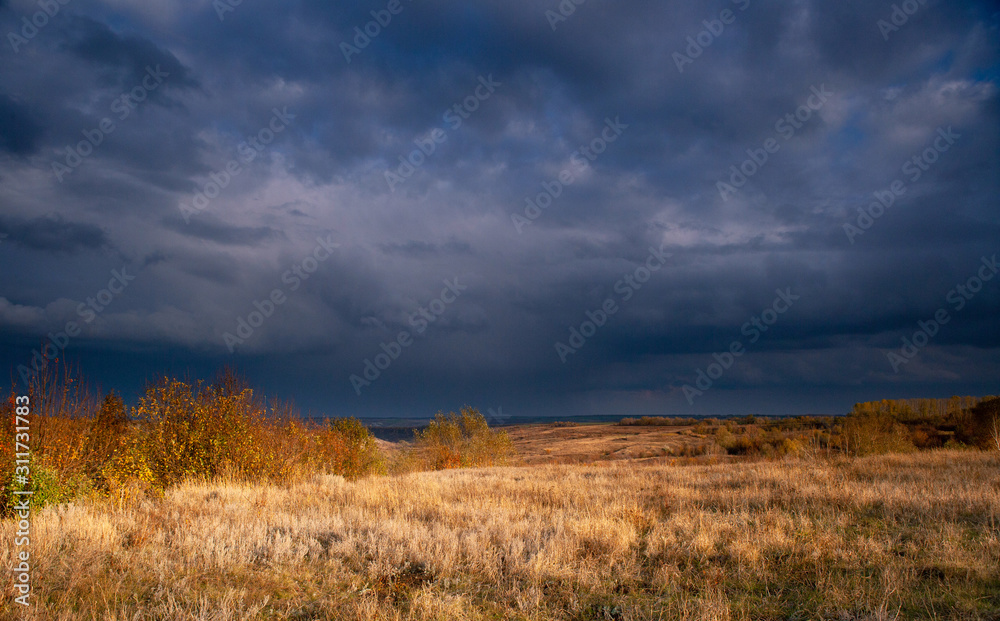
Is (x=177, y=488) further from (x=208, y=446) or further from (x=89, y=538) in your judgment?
(x=89, y=538)

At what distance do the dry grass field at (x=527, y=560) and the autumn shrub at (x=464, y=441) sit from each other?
5096 centimetres

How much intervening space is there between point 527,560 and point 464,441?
196ft

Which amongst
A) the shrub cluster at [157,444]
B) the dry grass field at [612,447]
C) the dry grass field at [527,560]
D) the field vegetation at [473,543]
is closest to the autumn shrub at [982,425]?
the field vegetation at [473,543]

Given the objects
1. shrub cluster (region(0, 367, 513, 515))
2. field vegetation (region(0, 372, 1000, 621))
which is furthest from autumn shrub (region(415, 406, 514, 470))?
field vegetation (region(0, 372, 1000, 621))

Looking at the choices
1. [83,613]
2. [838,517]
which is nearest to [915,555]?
[838,517]

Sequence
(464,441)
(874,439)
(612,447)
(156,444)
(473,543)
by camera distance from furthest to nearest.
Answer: (612,447)
(464,441)
(874,439)
(156,444)
(473,543)

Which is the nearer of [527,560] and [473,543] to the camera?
[527,560]

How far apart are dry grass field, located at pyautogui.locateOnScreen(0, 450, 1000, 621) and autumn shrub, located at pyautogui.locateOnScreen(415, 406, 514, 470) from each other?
51.0 metres

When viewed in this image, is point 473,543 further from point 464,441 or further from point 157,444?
point 464,441

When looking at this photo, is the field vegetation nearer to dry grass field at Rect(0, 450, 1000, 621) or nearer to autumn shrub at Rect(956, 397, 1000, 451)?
dry grass field at Rect(0, 450, 1000, 621)

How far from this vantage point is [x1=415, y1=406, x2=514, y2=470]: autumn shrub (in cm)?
6141

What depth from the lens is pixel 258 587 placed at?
600 cm

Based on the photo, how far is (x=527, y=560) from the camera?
699 cm

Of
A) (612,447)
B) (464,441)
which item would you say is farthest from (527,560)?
(612,447)
